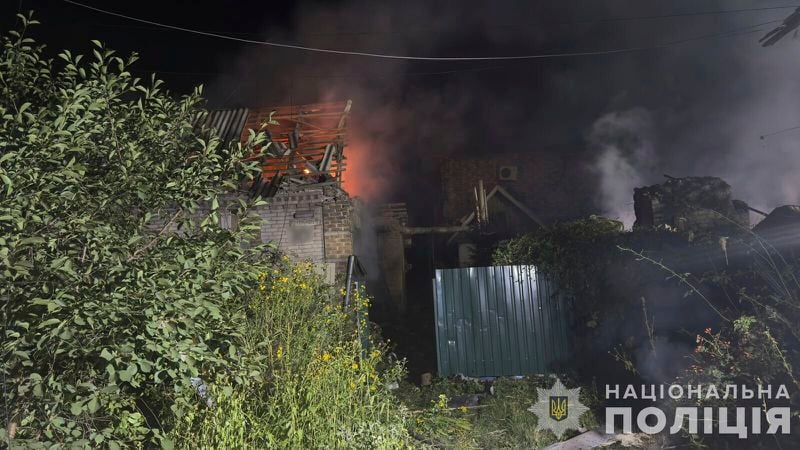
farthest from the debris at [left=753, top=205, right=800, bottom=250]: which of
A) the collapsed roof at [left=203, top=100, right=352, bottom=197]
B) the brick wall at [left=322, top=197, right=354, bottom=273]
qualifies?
the collapsed roof at [left=203, top=100, right=352, bottom=197]

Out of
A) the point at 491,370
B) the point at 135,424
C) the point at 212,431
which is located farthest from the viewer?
Answer: the point at 491,370

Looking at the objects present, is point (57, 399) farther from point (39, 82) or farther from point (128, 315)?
point (39, 82)

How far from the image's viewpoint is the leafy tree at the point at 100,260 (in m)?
2.53

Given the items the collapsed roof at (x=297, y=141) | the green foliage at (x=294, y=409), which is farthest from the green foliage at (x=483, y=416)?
the collapsed roof at (x=297, y=141)

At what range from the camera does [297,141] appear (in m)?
11.9

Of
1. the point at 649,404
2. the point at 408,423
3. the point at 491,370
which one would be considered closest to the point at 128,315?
the point at 408,423

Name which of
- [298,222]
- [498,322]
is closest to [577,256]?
[498,322]

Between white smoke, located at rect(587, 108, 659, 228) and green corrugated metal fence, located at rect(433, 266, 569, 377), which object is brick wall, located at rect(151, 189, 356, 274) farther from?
white smoke, located at rect(587, 108, 659, 228)

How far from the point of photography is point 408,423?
17.0ft

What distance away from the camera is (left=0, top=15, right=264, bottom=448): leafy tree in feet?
8.31

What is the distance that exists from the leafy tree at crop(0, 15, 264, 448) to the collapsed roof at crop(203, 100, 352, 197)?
718 cm

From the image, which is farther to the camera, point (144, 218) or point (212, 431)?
point (212, 431)

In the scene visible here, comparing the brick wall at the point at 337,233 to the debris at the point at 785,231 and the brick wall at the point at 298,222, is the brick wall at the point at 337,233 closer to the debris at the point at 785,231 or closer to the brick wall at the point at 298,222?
the brick wall at the point at 298,222

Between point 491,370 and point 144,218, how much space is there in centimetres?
631
